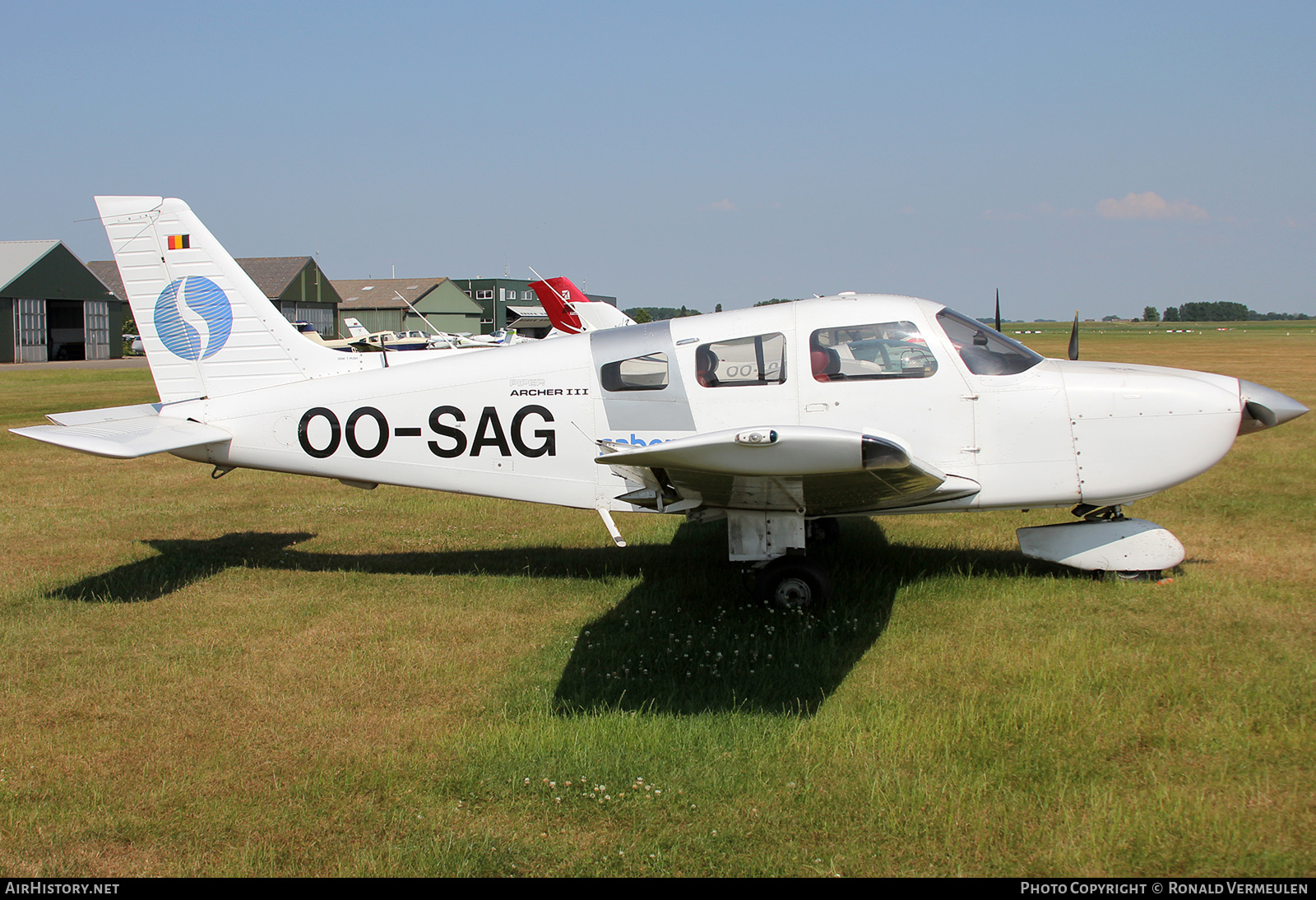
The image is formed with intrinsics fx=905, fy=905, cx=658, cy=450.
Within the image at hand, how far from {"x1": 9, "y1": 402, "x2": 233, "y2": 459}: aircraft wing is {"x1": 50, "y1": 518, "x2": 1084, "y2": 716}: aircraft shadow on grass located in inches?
49.0

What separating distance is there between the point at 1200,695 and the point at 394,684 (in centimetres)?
447

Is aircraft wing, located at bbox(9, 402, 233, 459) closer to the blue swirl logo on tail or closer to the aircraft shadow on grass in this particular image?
the blue swirl logo on tail

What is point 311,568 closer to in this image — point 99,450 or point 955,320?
point 99,450

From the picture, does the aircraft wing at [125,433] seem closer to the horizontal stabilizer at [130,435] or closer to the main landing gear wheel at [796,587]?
the horizontal stabilizer at [130,435]

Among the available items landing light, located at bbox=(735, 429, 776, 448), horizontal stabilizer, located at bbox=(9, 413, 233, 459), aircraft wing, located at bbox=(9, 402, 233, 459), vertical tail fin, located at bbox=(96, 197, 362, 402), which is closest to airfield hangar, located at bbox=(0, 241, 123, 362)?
vertical tail fin, located at bbox=(96, 197, 362, 402)

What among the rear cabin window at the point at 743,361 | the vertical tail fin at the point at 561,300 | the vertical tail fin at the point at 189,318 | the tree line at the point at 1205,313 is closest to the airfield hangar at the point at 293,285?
the vertical tail fin at the point at 561,300

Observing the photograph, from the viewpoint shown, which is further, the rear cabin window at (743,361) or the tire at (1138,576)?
the tire at (1138,576)

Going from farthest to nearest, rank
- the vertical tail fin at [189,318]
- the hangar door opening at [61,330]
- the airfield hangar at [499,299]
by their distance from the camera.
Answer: the airfield hangar at [499,299], the hangar door opening at [61,330], the vertical tail fin at [189,318]

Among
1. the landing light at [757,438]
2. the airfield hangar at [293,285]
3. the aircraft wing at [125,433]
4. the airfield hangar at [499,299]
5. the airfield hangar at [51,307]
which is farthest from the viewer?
the airfield hangar at [499,299]

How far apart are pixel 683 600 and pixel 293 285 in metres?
66.9

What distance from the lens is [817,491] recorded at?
5719mm

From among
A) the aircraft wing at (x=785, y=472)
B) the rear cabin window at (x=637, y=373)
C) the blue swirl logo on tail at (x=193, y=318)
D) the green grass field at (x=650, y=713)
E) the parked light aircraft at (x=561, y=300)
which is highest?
the parked light aircraft at (x=561, y=300)

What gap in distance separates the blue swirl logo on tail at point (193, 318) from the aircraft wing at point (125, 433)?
61 centimetres

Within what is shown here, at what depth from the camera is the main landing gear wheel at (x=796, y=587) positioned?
251 inches
